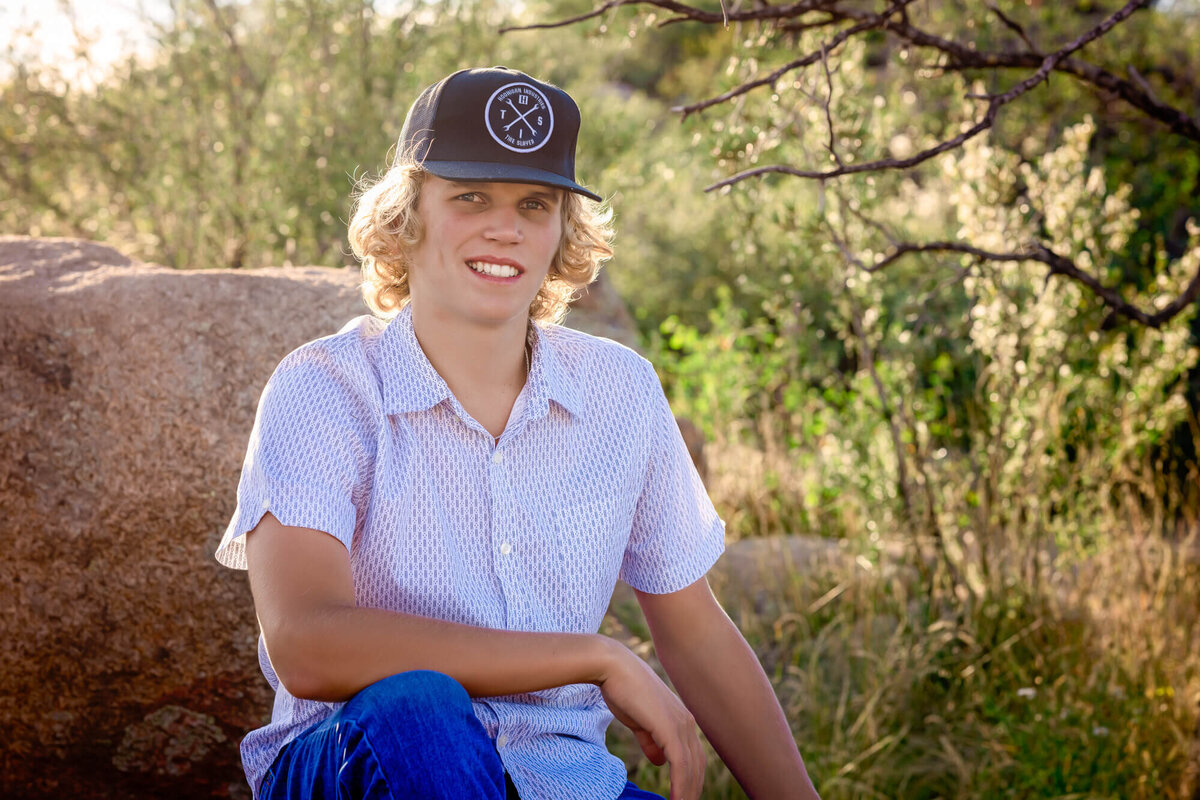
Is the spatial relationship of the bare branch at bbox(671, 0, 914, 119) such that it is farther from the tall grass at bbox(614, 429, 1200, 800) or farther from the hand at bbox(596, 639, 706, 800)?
the tall grass at bbox(614, 429, 1200, 800)

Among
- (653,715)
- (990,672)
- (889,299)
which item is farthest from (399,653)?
(889,299)

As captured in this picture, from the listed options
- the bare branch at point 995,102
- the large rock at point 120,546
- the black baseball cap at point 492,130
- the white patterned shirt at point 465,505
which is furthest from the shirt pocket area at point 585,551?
the large rock at point 120,546

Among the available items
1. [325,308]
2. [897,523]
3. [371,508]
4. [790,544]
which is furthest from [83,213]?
[371,508]

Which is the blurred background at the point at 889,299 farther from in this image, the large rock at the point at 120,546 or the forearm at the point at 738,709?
the large rock at the point at 120,546

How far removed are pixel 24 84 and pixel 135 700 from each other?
4680 millimetres

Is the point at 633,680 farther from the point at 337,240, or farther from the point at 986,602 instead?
the point at 337,240

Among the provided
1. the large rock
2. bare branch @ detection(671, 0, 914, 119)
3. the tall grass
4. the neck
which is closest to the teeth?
the neck

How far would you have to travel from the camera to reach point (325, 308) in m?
3.09

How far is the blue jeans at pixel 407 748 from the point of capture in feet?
5.16

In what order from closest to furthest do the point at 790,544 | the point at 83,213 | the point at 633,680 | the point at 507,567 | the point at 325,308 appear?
1. the point at 633,680
2. the point at 507,567
3. the point at 325,308
4. the point at 790,544
5. the point at 83,213

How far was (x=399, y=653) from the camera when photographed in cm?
168

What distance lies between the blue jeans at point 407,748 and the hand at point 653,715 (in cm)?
25

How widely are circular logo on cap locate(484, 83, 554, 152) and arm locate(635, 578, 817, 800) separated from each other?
0.95m

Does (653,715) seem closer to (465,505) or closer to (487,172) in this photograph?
(465,505)
